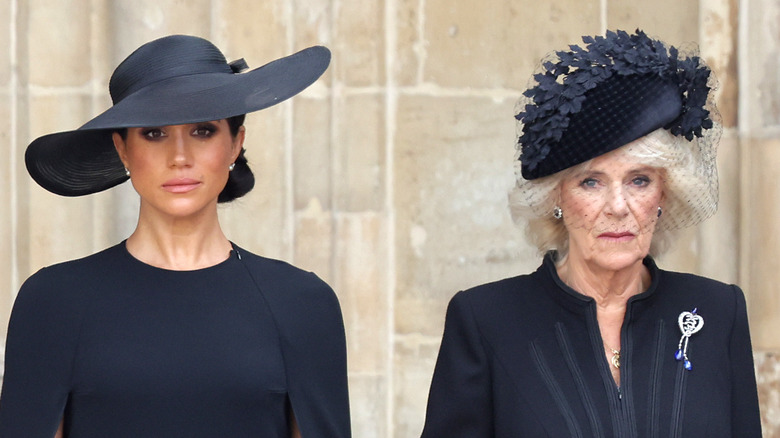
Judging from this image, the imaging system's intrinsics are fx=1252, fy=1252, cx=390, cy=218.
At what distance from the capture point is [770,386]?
4625mm

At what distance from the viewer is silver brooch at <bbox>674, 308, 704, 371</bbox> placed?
9.89 feet

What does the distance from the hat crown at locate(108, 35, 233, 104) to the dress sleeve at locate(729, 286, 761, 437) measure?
1.40m

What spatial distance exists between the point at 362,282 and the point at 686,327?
1.66 meters

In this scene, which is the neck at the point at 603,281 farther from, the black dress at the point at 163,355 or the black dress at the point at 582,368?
the black dress at the point at 163,355

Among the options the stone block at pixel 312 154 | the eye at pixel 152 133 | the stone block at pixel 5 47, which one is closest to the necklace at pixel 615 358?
the eye at pixel 152 133

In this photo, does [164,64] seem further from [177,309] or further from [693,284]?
[693,284]

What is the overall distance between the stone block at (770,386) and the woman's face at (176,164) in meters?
2.60

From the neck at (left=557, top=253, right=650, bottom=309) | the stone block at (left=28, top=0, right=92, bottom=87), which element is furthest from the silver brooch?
the stone block at (left=28, top=0, right=92, bottom=87)

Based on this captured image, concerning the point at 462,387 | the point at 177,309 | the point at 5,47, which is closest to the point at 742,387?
the point at 462,387

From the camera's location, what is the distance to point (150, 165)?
110 inches

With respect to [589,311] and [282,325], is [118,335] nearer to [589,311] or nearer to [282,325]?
[282,325]

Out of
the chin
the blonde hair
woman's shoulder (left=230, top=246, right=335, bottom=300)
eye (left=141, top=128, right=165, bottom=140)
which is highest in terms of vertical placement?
eye (left=141, top=128, right=165, bottom=140)

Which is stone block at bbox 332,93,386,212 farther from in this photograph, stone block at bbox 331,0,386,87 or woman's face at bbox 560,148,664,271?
woman's face at bbox 560,148,664,271

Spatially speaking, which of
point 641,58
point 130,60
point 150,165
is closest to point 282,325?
point 150,165
